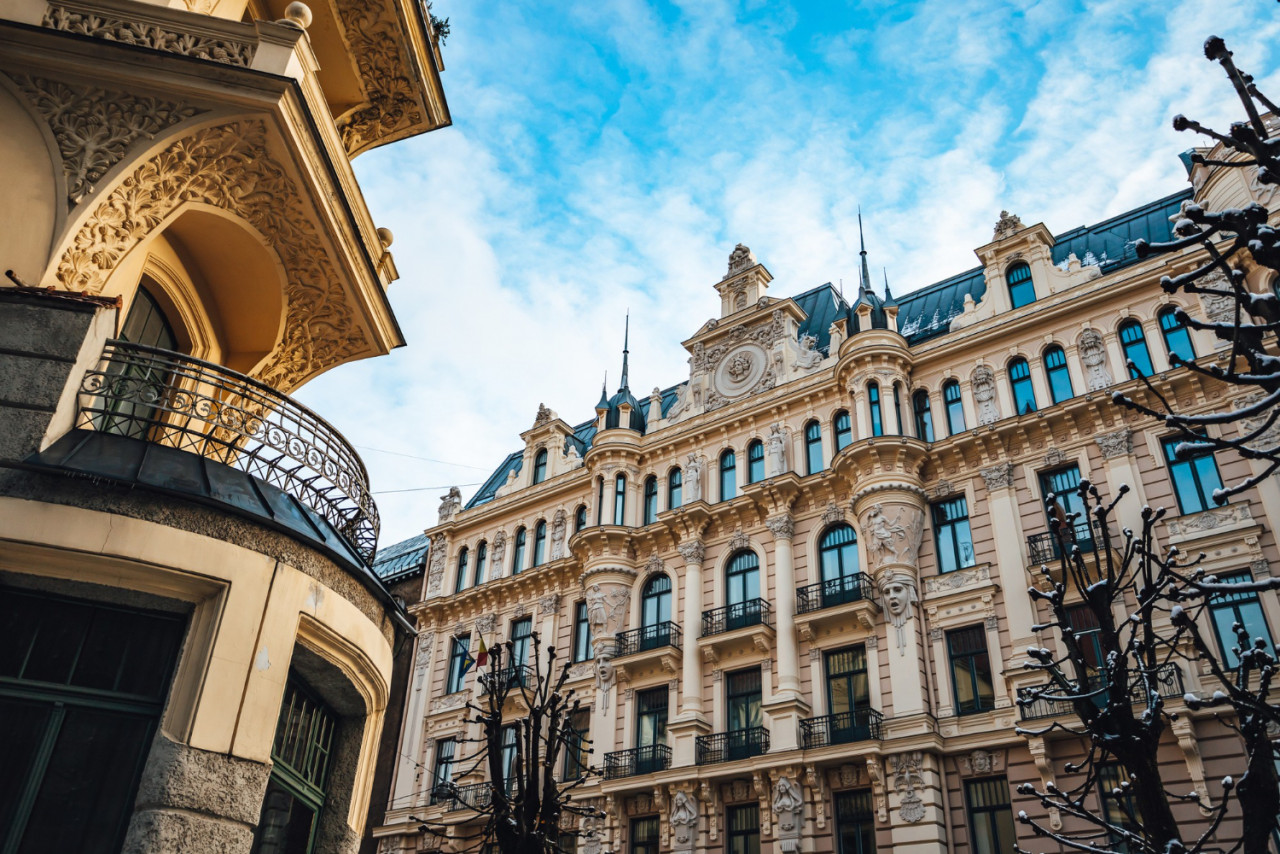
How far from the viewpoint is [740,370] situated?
32.3 meters

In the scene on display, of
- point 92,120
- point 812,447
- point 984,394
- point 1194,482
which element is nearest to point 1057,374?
point 984,394

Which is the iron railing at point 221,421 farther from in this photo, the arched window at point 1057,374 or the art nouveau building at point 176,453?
the arched window at point 1057,374

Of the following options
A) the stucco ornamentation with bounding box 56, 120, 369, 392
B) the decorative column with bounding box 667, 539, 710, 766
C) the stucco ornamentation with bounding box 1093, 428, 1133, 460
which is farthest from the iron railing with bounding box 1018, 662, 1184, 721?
the stucco ornamentation with bounding box 56, 120, 369, 392

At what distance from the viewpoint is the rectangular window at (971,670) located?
23141 mm

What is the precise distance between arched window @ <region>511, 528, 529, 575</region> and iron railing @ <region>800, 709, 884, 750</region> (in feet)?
45.5

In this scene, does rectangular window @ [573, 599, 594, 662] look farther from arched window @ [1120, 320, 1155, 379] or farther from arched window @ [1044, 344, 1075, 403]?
arched window @ [1120, 320, 1155, 379]

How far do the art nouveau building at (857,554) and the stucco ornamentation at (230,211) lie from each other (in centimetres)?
1591

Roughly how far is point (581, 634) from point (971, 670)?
13.2 meters

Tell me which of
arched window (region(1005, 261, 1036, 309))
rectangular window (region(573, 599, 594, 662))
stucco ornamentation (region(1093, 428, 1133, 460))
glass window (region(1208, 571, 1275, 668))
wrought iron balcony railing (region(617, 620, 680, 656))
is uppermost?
arched window (region(1005, 261, 1036, 309))

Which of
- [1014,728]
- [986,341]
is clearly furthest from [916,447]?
[1014,728]

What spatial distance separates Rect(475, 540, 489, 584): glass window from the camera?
3652 cm

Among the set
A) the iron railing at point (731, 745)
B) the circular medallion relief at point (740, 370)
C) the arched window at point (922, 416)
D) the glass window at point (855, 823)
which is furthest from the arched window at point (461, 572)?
the arched window at point (922, 416)

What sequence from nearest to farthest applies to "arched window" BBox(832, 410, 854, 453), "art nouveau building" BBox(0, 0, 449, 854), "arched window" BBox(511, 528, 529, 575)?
"art nouveau building" BBox(0, 0, 449, 854), "arched window" BBox(832, 410, 854, 453), "arched window" BBox(511, 528, 529, 575)

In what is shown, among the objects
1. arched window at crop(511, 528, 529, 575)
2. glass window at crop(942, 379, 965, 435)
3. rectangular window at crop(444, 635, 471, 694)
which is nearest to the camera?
glass window at crop(942, 379, 965, 435)
